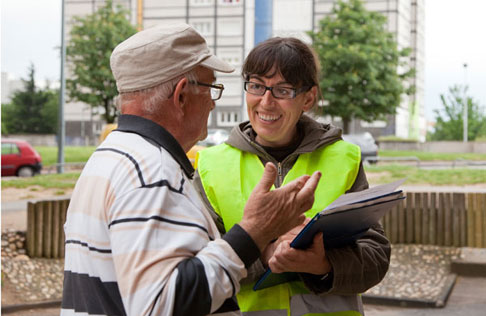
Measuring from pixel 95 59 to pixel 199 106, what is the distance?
65.7ft

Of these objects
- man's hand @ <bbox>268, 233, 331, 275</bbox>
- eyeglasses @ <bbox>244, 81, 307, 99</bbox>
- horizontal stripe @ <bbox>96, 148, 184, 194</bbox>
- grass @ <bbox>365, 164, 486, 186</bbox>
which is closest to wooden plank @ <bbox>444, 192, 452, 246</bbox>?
grass @ <bbox>365, 164, 486, 186</bbox>

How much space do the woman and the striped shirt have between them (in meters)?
0.45

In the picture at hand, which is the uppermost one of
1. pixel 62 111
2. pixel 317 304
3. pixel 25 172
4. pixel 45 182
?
pixel 317 304

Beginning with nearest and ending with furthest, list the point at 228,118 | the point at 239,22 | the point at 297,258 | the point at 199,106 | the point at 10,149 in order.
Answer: the point at 199,106 → the point at 297,258 → the point at 10,149 → the point at 239,22 → the point at 228,118

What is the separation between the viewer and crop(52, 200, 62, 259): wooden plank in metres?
6.84

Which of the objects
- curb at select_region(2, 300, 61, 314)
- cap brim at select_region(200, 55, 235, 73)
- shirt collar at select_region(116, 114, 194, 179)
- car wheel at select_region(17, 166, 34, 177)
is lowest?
car wheel at select_region(17, 166, 34, 177)

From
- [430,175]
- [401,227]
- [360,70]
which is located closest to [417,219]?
[401,227]

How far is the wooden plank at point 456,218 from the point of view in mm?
7516

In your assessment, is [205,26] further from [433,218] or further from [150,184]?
[150,184]

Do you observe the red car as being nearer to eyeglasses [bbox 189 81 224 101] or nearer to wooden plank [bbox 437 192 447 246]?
wooden plank [bbox 437 192 447 246]

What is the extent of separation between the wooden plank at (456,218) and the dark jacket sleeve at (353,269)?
6128 mm

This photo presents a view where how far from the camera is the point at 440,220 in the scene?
25.0 feet

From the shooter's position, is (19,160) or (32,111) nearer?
(19,160)

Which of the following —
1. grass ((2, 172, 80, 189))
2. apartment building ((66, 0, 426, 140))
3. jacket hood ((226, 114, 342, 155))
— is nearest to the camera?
jacket hood ((226, 114, 342, 155))
